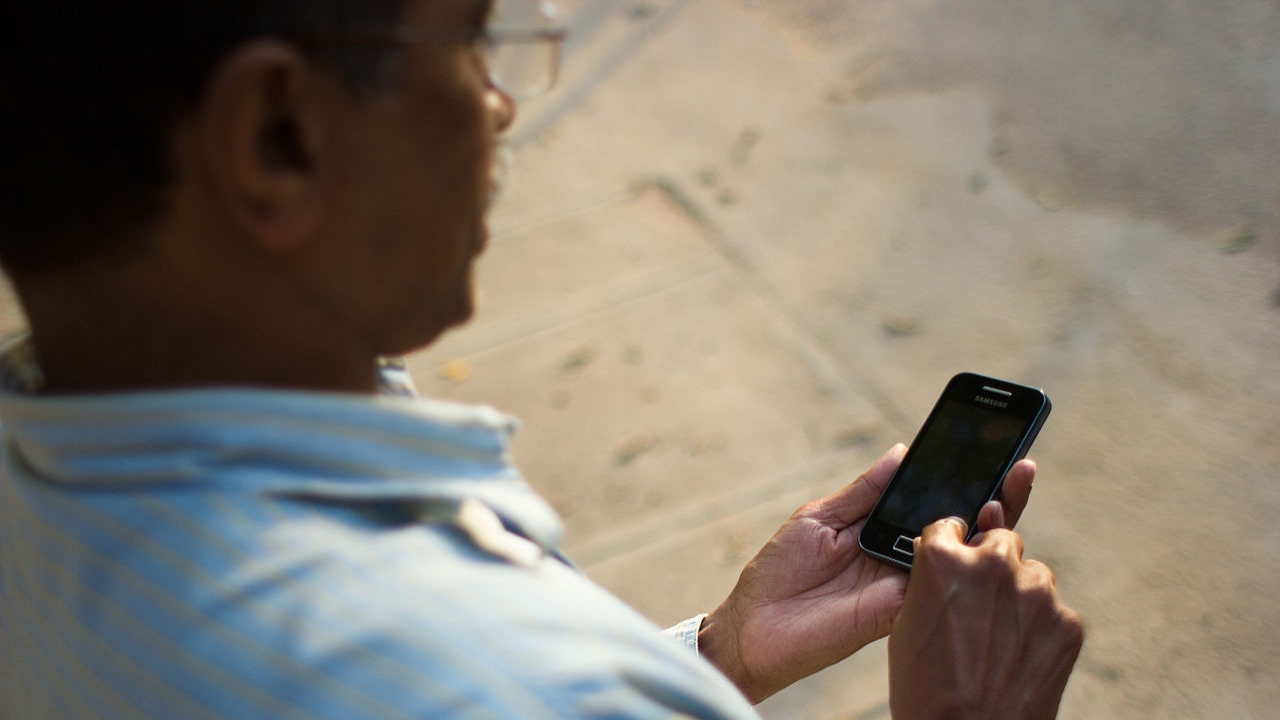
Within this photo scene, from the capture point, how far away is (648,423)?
13.0 feet

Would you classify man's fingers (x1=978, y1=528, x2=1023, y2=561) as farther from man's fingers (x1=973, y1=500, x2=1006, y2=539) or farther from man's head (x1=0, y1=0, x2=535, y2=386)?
man's head (x1=0, y1=0, x2=535, y2=386)

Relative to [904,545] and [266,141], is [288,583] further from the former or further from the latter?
[904,545]

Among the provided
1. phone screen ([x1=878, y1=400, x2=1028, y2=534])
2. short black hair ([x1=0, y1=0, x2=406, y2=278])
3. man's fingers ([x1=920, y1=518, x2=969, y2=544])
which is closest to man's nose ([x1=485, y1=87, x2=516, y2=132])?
short black hair ([x1=0, y1=0, x2=406, y2=278])

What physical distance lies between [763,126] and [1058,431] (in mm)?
2126

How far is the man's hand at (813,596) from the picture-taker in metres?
1.77

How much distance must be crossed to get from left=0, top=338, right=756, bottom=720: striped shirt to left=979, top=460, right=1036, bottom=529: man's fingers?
0.99 metres

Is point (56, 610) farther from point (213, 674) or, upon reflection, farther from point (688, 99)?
point (688, 99)

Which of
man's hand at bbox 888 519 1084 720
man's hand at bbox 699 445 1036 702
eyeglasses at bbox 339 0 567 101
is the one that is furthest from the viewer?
man's hand at bbox 699 445 1036 702

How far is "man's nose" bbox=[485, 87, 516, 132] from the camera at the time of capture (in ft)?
3.69

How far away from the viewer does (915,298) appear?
4.14 metres

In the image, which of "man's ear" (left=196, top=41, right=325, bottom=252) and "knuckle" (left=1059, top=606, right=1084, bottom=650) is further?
"knuckle" (left=1059, top=606, right=1084, bottom=650)

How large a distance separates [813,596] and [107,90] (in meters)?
1.33

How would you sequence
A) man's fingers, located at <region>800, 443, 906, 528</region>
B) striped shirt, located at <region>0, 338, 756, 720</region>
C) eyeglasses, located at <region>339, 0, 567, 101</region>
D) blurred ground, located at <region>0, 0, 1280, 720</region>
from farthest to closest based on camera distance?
blurred ground, located at <region>0, 0, 1280, 720</region> < man's fingers, located at <region>800, 443, 906, 528</region> < eyeglasses, located at <region>339, 0, 567, 101</region> < striped shirt, located at <region>0, 338, 756, 720</region>

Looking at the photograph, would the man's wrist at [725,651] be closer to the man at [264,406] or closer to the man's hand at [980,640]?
the man's hand at [980,640]
